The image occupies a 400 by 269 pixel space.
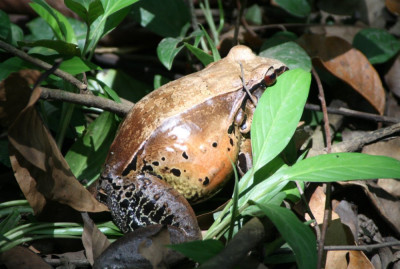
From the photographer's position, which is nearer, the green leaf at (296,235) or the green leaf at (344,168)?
the green leaf at (296,235)

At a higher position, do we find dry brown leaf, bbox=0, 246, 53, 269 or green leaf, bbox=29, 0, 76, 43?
green leaf, bbox=29, 0, 76, 43

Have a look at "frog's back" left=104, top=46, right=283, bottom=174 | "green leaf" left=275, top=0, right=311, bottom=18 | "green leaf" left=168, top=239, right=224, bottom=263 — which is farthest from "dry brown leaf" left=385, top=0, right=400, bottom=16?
"green leaf" left=168, top=239, right=224, bottom=263

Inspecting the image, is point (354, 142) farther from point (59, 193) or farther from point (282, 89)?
point (59, 193)

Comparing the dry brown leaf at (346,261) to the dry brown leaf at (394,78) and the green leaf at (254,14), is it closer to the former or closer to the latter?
the dry brown leaf at (394,78)

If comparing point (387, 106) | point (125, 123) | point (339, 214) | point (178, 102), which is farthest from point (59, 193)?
point (387, 106)

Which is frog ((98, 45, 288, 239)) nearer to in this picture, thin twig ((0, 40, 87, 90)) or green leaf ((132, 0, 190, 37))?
thin twig ((0, 40, 87, 90))

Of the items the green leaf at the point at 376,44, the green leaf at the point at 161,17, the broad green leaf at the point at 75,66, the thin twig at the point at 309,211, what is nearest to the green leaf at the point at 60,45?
the broad green leaf at the point at 75,66
